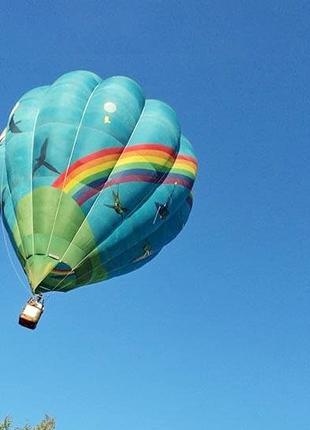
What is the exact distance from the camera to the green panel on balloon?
19203mm

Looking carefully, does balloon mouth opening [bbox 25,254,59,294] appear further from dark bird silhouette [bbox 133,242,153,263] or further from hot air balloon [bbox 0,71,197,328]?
dark bird silhouette [bbox 133,242,153,263]

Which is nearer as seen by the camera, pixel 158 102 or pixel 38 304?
pixel 38 304

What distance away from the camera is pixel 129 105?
21.2 m

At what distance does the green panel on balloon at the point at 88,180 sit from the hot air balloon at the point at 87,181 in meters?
0.03

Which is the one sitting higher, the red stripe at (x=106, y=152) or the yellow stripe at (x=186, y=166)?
the yellow stripe at (x=186, y=166)

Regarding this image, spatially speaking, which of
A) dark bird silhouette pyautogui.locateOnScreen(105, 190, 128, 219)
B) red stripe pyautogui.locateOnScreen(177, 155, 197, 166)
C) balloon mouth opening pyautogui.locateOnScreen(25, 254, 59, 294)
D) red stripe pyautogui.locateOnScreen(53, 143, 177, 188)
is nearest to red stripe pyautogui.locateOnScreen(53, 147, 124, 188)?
red stripe pyautogui.locateOnScreen(53, 143, 177, 188)

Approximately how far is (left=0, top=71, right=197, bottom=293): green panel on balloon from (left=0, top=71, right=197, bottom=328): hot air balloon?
0.03 metres

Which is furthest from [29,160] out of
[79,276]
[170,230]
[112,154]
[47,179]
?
[170,230]

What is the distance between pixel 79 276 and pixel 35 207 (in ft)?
8.19

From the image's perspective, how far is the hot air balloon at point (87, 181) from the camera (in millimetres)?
19156

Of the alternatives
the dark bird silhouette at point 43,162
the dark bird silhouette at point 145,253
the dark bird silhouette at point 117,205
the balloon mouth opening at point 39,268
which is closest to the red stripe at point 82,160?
the dark bird silhouette at point 43,162

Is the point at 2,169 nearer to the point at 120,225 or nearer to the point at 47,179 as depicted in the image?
the point at 47,179

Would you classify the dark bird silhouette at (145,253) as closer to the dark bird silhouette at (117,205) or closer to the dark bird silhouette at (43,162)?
the dark bird silhouette at (117,205)

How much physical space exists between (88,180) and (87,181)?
46 mm
